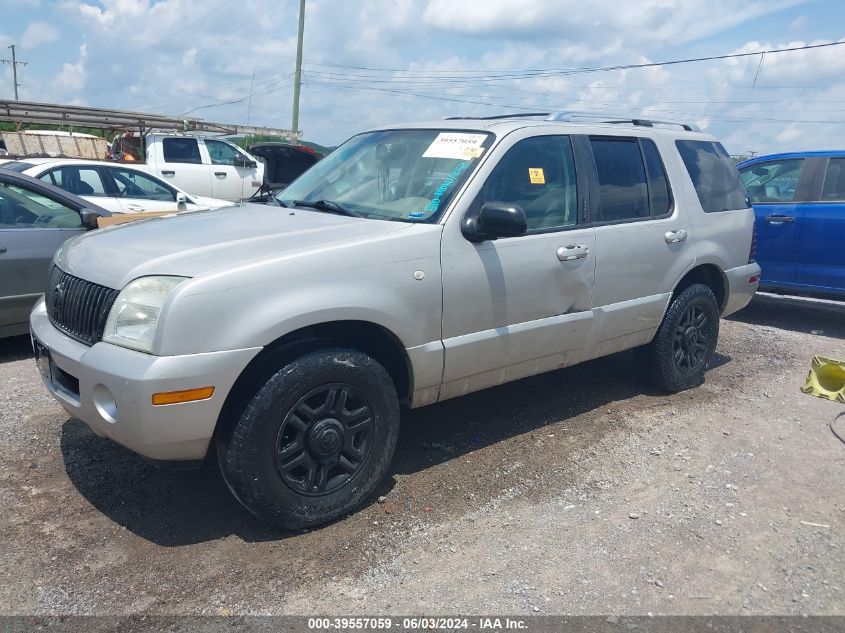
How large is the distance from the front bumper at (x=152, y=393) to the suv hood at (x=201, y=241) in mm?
352

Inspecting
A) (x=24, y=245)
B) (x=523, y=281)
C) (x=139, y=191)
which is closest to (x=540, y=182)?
(x=523, y=281)

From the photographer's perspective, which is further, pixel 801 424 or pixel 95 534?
pixel 801 424

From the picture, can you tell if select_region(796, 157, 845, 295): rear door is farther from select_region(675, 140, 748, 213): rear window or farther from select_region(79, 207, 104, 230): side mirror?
select_region(79, 207, 104, 230): side mirror

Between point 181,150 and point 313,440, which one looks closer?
point 313,440

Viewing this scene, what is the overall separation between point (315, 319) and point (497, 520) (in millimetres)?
1333

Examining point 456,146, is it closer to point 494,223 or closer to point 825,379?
point 494,223

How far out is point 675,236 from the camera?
4844 mm

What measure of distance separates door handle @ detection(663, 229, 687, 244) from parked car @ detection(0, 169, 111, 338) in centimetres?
444

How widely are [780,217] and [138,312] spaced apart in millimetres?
6810

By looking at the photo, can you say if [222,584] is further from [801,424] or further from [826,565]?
[801,424]

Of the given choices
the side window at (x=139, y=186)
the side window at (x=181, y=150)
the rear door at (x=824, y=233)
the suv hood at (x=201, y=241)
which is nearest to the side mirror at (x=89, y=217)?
the suv hood at (x=201, y=241)

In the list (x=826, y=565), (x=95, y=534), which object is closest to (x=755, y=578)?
(x=826, y=565)

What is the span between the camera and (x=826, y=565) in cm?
315

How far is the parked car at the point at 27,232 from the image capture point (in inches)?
212
